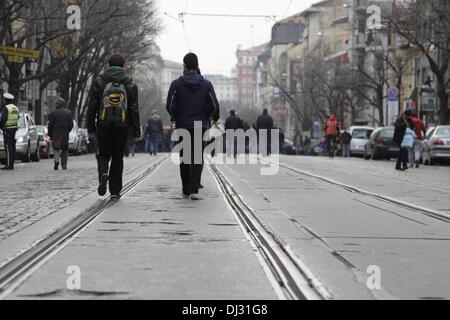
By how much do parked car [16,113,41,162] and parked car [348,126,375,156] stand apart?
23.5 meters

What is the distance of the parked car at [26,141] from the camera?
3017 centimetres

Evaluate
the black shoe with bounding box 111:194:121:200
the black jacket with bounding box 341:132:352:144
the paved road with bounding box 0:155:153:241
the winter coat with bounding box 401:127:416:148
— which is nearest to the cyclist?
the black jacket with bounding box 341:132:352:144

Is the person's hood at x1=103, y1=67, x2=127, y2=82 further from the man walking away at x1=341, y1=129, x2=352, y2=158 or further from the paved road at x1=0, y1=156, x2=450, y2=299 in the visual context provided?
the man walking away at x1=341, y1=129, x2=352, y2=158

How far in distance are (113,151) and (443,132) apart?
950 inches

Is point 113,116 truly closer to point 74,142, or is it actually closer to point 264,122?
point 264,122

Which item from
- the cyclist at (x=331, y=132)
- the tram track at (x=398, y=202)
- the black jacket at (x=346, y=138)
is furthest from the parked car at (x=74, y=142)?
the tram track at (x=398, y=202)

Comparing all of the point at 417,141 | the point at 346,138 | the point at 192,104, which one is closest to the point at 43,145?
the point at 417,141

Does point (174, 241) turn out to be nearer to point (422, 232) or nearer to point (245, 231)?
point (245, 231)

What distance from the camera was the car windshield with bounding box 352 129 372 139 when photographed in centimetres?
5269

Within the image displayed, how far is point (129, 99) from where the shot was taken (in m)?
12.7

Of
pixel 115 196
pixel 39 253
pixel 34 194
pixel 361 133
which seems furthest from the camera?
pixel 361 133

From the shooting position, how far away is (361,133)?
5328 cm
